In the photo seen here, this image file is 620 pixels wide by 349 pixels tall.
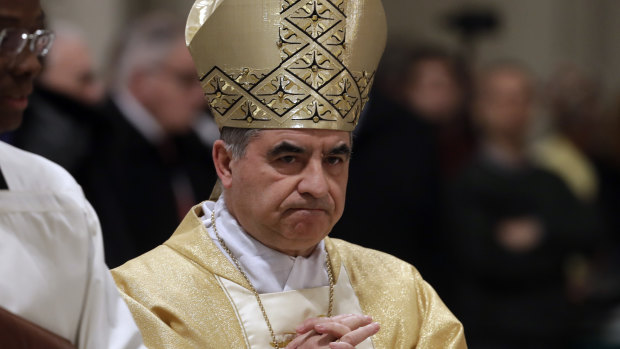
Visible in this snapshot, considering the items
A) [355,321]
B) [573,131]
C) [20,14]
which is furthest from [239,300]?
[573,131]

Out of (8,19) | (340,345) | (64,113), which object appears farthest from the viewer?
(64,113)

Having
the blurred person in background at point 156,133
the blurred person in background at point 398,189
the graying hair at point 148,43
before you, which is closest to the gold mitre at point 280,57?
the blurred person in background at point 156,133

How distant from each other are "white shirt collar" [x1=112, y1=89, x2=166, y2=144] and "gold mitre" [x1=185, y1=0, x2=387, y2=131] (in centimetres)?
223

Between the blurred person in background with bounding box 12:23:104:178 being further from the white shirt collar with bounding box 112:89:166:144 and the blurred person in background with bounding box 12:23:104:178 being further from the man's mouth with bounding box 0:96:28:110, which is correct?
the man's mouth with bounding box 0:96:28:110

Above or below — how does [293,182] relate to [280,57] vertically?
below

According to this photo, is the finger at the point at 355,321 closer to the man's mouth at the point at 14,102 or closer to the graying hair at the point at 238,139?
the graying hair at the point at 238,139

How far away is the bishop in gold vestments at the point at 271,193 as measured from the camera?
3.41 meters

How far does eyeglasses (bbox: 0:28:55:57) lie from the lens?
9.68ft

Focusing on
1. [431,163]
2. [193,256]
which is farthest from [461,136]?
[193,256]

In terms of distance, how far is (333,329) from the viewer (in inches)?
131

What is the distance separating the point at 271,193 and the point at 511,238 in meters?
3.47

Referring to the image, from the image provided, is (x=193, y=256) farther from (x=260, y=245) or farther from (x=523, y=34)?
(x=523, y=34)

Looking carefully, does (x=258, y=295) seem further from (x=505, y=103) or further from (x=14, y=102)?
(x=505, y=103)

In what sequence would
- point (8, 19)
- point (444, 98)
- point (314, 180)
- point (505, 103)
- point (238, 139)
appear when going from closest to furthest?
point (8, 19)
point (314, 180)
point (238, 139)
point (505, 103)
point (444, 98)
